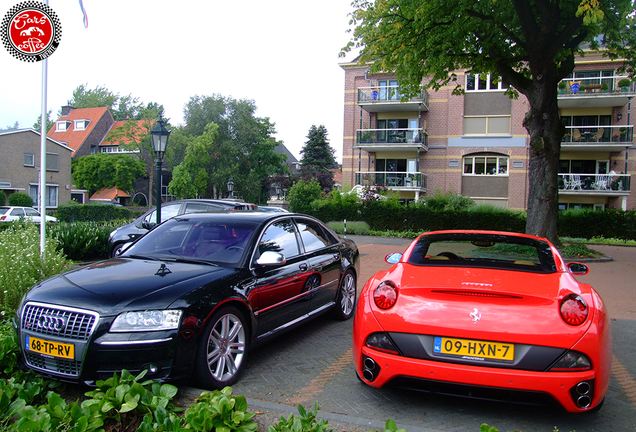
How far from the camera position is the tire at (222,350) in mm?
3527

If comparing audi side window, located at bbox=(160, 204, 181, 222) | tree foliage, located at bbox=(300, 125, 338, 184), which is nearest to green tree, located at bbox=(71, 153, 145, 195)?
tree foliage, located at bbox=(300, 125, 338, 184)

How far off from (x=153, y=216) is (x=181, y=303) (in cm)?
857

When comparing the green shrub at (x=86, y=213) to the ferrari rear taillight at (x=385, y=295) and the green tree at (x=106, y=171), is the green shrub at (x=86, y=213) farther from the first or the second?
the ferrari rear taillight at (x=385, y=295)

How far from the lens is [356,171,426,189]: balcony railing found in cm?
3078

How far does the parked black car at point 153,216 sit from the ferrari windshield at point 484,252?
272 inches

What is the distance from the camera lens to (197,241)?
4723 mm

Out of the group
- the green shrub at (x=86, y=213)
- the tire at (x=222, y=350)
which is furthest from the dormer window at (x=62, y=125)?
the tire at (x=222, y=350)

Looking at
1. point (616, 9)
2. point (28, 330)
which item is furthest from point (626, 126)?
point (28, 330)

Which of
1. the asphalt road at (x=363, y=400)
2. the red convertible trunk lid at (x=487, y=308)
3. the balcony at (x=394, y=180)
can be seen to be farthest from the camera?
the balcony at (x=394, y=180)

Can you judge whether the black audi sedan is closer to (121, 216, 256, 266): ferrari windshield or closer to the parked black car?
(121, 216, 256, 266): ferrari windshield

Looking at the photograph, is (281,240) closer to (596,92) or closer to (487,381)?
(487,381)

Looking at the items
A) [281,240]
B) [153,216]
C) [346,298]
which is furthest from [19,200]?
[281,240]

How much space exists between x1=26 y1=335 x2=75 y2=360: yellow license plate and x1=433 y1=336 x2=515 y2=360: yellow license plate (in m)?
2.58

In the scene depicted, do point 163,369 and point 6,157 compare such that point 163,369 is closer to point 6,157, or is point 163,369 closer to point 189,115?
point 6,157
